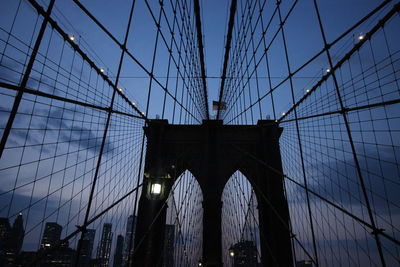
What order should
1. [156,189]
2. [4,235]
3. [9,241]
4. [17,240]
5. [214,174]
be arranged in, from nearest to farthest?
[17,240], [9,241], [156,189], [4,235], [214,174]

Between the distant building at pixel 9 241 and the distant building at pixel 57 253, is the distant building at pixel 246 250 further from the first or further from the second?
the distant building at pixel 9 241

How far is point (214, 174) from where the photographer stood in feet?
29.8

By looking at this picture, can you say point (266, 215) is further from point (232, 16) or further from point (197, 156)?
point (232, 16)

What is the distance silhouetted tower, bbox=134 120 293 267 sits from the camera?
8312mm

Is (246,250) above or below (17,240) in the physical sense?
below

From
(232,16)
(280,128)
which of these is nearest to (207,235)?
(280,128)

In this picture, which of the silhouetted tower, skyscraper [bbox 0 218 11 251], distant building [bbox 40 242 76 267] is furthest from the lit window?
skyscraper [bbox 0 218 11 251]

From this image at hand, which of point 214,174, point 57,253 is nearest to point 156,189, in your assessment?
point 214,174

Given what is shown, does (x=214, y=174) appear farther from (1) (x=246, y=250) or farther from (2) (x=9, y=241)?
(1) (x=246, y=250)

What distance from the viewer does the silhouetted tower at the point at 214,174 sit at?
327 inches

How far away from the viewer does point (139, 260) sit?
816 cm

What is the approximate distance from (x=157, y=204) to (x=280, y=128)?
22.0 ft

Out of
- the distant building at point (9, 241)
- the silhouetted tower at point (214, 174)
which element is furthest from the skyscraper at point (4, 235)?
the silhouetted tower at point (214, 174)

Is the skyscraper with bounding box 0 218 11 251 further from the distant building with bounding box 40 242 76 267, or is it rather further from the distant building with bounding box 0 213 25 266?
the distant building with bounding box 40 242 76 267
